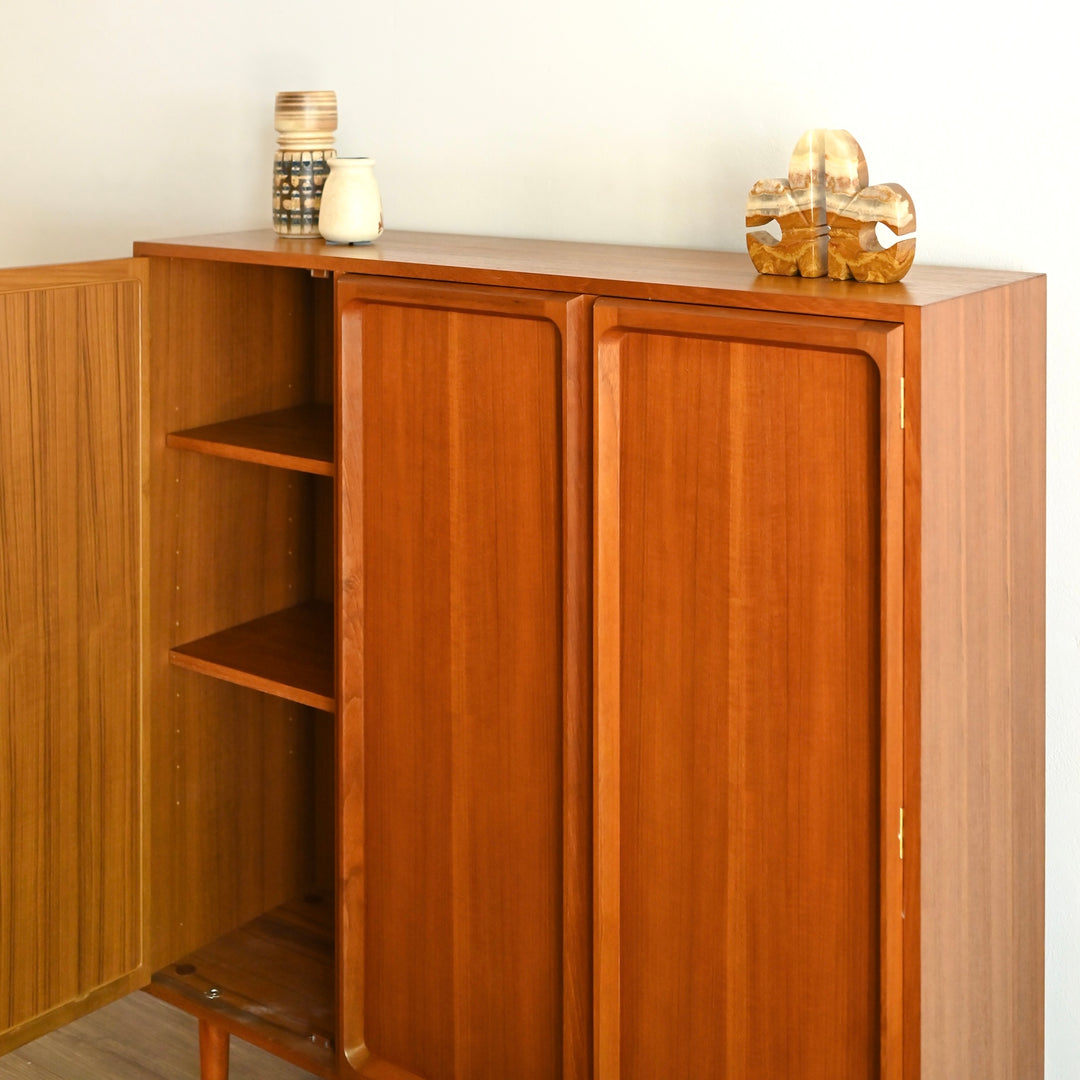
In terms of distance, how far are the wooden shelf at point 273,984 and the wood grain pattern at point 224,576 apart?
38 mm

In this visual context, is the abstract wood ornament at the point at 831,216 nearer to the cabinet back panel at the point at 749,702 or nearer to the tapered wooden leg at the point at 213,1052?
the cabinet back panel at the point at 749,702

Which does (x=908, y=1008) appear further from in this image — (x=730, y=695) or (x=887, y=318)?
(x=887, y=318)

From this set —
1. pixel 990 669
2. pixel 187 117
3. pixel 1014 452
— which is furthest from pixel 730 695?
pixel 187 117

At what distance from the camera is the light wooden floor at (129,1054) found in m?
2.38

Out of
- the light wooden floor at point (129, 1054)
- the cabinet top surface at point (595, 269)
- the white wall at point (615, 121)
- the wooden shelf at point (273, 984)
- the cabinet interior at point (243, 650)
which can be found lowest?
the light wooden floor at point (129, 1054)

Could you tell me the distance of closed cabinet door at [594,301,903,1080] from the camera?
4.60 ft

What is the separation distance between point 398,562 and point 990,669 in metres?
0.69

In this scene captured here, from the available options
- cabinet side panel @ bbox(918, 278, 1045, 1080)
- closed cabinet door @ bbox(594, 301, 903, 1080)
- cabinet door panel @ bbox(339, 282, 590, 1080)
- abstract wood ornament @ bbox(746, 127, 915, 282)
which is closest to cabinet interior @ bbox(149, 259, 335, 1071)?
cabinet door panel @ bbox(339, 282, 590, 1080)

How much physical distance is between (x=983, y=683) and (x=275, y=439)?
1.00m

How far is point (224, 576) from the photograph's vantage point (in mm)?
2199

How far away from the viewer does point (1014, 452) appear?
158 cm

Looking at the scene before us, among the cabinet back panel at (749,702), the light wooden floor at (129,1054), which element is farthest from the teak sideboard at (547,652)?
the light wooden floor at (129,1054)

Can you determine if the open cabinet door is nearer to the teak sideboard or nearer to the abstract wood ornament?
the teak sideboard

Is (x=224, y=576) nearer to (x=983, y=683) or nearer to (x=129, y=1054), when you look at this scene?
(x=129, y=1054)
